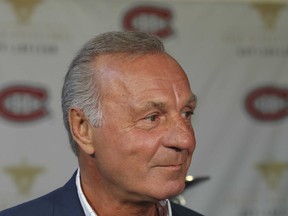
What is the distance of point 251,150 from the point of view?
8.38 ft

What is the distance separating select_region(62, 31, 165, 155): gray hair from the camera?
3.78 ft

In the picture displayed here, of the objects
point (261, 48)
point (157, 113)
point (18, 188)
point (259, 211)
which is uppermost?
point (157, 113)

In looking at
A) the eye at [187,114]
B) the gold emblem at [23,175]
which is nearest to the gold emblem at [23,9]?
the gold emblem at [23,175]

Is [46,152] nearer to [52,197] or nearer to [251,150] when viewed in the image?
[251,150]

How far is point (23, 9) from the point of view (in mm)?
2350

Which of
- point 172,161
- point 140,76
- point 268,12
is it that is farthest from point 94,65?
point 268,12

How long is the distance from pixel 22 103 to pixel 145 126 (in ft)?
4.43

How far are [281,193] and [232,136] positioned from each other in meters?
0.27

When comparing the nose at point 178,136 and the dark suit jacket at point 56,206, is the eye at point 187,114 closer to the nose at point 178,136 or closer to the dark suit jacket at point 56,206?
the nose at point 178,136

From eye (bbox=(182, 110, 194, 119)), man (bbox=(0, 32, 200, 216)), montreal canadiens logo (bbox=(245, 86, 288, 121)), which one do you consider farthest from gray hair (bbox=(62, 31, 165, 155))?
montreal canadiens logo (bbox=(245, 86, 288, 121))

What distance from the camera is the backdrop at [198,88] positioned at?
2.35 meters

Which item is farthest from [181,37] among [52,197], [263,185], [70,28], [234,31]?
[52,197]

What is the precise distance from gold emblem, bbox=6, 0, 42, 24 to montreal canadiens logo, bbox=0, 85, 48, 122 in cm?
22

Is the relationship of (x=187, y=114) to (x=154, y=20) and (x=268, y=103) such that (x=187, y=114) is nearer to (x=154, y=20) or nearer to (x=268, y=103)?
(x=154, y=20)
